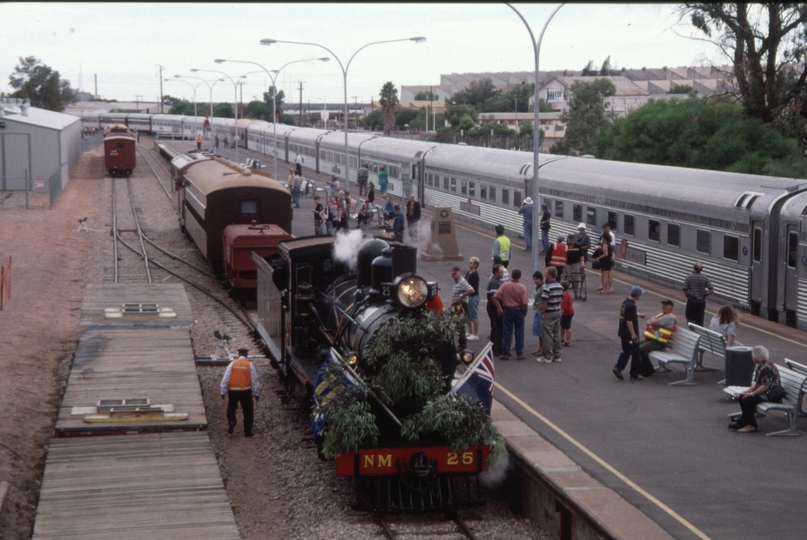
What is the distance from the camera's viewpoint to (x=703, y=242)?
876 inches

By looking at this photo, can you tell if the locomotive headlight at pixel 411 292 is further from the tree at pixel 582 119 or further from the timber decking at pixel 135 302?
the tree at pixel 582 119

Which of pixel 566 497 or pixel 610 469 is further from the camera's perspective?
pixel 610 469

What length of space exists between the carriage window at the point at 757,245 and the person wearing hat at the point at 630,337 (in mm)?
6142

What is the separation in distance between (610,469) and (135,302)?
13348 millimetres

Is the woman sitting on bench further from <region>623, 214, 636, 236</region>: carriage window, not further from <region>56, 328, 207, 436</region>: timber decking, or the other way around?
<region>623, 214, 636, 236</region>: carriage window

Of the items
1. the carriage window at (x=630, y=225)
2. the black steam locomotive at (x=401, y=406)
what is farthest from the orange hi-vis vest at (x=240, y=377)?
the carriage window at (x=630, y=225)

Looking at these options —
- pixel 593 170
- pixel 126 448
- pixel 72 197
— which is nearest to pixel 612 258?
pixel 593 170

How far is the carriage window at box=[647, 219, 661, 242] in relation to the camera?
79.7ft

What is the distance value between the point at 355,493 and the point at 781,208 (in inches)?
492

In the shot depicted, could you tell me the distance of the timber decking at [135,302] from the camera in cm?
1908

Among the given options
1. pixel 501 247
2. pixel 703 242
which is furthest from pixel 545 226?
pixel 501 247

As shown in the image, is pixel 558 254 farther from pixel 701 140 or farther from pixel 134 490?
pixel 701 140

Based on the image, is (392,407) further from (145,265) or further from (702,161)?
(702,161)

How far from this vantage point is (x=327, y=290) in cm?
1421
